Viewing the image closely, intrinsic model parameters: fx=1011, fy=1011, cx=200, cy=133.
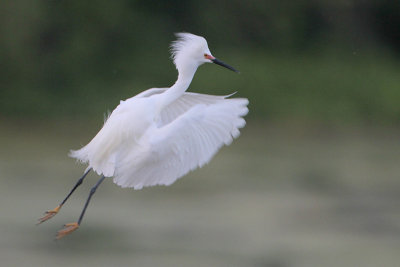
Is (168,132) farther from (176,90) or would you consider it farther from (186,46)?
(186,46)

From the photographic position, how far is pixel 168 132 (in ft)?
13.8

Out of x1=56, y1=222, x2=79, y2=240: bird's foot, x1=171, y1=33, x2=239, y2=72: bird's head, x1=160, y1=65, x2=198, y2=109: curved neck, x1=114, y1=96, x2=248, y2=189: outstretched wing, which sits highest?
x1=171, y1=33, x2=239, y2=72: bird's head

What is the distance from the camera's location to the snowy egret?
4.17 metres

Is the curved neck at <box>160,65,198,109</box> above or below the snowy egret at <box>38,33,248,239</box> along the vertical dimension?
above

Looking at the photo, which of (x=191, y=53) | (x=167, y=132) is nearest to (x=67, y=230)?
(x=167, y=132)

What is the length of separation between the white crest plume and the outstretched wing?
0.27 meters

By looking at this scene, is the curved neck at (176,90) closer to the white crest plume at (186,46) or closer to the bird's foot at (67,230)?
the white crest plume at (186,46)

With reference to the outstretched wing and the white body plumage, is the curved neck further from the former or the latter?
the outstretched wing

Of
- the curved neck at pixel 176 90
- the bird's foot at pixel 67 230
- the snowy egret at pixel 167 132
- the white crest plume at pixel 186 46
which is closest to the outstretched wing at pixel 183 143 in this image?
the snowy egret at pixel 167 132

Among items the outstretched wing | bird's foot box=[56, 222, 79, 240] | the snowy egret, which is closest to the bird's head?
the snowy egret

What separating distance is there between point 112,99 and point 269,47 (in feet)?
6.00

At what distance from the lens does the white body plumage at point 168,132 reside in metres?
4.17

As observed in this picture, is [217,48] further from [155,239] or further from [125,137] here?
[125,137]

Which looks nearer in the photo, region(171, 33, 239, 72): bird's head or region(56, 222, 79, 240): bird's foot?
region(171, 33, 239, 72): bird's head
